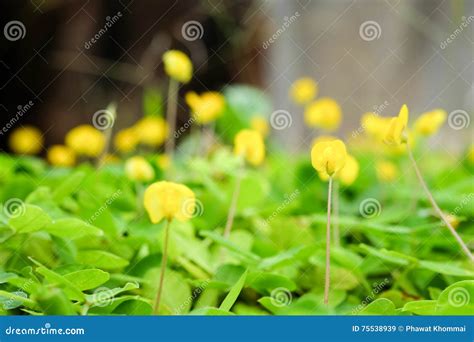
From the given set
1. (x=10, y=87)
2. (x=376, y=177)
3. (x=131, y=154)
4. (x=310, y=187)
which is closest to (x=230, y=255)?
(x=310, y=187)

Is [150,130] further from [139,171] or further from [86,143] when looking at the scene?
[139,171]

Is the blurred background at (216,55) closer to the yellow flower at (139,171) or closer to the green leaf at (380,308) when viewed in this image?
the yellow flower at (139,171)

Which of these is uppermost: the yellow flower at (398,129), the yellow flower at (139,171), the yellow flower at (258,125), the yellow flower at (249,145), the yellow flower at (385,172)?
the yellow flower at (385,172)

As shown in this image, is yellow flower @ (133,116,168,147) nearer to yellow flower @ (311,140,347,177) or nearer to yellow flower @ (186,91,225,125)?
yellow flower @ (186,91,225,125)

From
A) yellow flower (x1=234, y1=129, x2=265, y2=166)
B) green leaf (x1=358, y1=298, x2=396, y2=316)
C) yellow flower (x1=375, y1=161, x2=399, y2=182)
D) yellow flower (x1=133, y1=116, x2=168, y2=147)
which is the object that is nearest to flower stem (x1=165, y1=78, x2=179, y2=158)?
yellow flower (x1=133, y1=116, x2=168, y2=147)

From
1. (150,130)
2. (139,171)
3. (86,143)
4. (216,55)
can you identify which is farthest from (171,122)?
(216,55)

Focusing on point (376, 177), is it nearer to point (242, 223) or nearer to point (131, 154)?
point (242, 223)

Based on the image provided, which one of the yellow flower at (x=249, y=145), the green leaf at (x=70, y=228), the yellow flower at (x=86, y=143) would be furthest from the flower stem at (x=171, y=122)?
the green leaf at (x=70, y=228)
